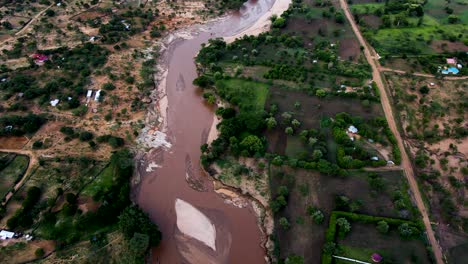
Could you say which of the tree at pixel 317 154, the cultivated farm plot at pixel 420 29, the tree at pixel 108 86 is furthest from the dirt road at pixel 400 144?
the tree at pixel 108 86

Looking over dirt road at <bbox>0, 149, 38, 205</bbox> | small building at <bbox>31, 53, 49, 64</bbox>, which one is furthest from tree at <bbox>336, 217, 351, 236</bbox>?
small building at <bbox>31, 53, 49, 64</bbox>

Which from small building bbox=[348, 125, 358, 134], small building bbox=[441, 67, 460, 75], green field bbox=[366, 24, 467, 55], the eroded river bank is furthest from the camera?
green field bbox=[366, 24, 467, 55]

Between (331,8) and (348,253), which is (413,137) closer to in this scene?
(348,253)

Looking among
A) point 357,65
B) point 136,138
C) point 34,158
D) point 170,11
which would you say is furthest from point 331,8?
point 34,158

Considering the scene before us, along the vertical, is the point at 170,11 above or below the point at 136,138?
above

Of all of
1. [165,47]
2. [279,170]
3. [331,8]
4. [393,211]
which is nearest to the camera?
[393,211]

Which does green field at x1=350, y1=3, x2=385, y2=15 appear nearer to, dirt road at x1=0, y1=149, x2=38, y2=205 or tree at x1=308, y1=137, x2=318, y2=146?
tree at x1=308, y1=137, x2=318, y2=146

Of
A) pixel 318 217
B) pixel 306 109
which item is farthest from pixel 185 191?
pixel 306 109
